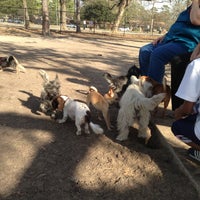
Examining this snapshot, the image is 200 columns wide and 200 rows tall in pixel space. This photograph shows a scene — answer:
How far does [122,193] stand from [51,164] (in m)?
0.90

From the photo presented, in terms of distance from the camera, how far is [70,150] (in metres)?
3.99

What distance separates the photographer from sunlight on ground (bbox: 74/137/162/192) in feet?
11.0

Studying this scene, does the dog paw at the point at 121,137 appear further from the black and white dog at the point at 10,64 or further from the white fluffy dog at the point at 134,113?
the black and white dog at the point at 10,64

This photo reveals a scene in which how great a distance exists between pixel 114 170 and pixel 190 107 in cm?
116

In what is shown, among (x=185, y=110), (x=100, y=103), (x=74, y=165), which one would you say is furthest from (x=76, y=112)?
(x=185, y=110)

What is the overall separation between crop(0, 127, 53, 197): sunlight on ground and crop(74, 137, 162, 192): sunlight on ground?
0.60 metres

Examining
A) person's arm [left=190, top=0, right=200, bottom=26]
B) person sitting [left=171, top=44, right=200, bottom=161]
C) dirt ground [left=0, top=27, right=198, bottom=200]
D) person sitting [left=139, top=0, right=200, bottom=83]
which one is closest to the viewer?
person sitting [left=171, top=44, right=200, bottom=161]

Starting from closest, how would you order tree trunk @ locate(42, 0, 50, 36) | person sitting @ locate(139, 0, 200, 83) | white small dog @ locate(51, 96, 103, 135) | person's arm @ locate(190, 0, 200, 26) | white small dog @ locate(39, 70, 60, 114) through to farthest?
person's arm @ locate(190, 0, 200, 26) → white small dog @ locate(51, 96, 103, 135) → person sitting @ locate(139, 0, 200, 83) → white small dog @ locate(39, 70, 60, 114) → tree trunk @ locate(42, 0, 50, 36)

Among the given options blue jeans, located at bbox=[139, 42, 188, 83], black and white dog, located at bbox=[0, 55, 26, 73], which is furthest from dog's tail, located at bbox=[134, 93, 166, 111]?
black and white dog, located at bbox=[0, 55, 26, 73]

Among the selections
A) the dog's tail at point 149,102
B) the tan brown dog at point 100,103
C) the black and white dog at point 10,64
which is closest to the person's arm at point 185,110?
the dog's tail at point 149,102

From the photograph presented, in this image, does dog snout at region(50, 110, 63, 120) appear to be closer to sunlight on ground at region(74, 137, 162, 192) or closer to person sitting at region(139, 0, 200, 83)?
sunlight on ground at region(74, 137, 162, 192)

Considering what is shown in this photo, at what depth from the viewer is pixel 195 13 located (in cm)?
431

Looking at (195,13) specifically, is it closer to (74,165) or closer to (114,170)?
(114,170)

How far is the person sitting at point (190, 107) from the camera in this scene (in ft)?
8.85
